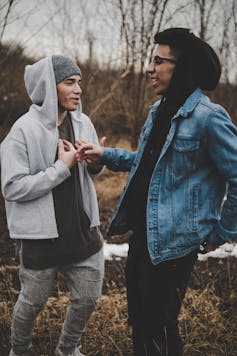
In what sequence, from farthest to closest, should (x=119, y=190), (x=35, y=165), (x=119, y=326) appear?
1. (x=119, y=190)
2. (x=119, y=326)
3. (x=35, y=165)

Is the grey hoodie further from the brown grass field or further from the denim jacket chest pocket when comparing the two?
the brown grass field

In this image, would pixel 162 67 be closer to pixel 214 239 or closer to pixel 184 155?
pixel 184 155

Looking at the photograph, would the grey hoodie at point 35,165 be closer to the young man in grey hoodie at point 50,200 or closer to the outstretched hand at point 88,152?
the young man in grey hoodie at point 50,200

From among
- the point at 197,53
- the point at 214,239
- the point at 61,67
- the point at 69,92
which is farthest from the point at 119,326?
the point at 197,53

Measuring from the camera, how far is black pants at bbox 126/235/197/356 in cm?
217

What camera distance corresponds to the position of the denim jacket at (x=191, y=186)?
6.57 ft

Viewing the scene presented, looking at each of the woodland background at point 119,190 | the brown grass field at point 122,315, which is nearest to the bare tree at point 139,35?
the woodland background at point 119,190

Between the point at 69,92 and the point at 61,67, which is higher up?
the point at 61,67

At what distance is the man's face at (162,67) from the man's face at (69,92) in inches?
18.3

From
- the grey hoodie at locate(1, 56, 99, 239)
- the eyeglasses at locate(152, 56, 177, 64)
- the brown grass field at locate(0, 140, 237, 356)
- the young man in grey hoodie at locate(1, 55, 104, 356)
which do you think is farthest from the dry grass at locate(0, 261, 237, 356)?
the eyeglasses at locate(152, 56, 177, 64)

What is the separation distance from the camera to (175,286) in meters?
2.19

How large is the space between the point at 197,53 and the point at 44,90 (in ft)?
2.89

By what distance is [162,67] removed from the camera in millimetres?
2102

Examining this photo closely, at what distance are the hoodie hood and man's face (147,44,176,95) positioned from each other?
1.85 ft
